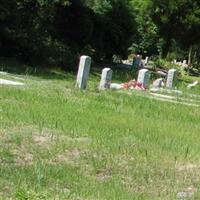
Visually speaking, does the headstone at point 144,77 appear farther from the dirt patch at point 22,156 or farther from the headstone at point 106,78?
the dirt patch at point 22,156

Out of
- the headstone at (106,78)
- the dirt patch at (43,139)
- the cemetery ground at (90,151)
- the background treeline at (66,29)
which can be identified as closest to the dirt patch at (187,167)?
the cemetery ground at (90,151)

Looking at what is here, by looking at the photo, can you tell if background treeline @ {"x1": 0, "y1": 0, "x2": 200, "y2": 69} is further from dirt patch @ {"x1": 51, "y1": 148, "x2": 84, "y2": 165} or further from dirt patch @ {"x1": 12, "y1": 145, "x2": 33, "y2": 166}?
dirt patch @ {"x1": 12, "y1": 145, "x2": 33, "y2": 166}

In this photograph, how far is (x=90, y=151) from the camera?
32.6 ft

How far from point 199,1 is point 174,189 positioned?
5089 centimetres

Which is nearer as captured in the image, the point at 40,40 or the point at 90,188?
the point at 90,188

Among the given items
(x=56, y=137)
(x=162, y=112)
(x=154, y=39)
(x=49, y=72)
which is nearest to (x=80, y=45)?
(x=49, y=72)

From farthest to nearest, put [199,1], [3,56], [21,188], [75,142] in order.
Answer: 1. [199,1]
2. [3,56]
3. [75,142]
4. [21,188]

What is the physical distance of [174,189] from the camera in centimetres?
840

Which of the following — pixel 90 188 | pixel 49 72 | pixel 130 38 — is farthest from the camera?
pixel 130 38

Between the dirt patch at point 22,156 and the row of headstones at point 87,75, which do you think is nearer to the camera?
the dirt patch at point 22,156

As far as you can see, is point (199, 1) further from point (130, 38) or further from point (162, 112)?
point (162, 112)

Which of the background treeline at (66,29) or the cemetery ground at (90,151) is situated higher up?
the background treeline at (66,29)

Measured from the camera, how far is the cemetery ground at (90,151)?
795 centimetres

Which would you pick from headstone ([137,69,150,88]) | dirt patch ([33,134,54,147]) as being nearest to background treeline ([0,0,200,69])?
headstone ([137,69,150,88])
